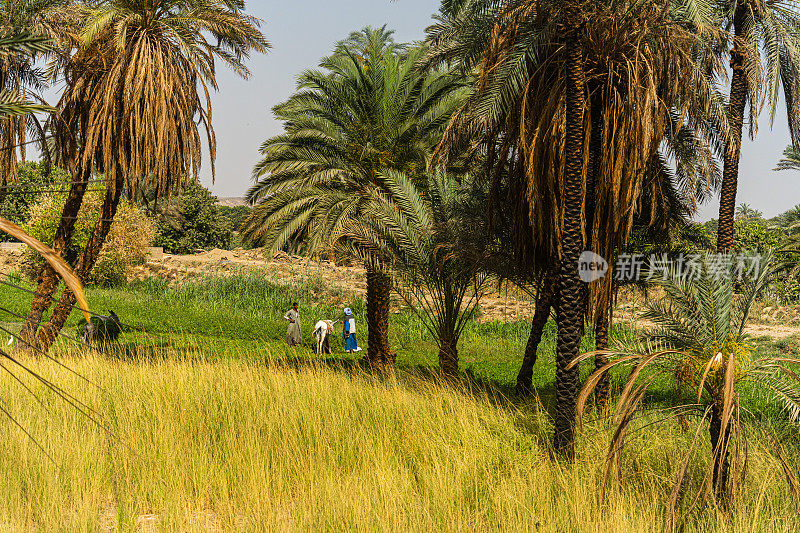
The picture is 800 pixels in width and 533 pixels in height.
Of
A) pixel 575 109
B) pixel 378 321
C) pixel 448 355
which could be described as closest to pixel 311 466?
pixel 575 109

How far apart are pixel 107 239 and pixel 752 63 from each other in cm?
2526

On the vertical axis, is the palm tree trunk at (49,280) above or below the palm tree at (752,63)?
below

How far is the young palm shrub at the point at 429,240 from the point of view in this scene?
11344mm

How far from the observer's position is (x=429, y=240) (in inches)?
458

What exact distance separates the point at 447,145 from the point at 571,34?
255 centimetres

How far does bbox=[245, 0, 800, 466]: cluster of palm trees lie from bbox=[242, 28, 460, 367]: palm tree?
41mm

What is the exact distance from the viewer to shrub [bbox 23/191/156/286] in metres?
27.7

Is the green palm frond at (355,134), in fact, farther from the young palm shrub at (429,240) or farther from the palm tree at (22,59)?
the palm tree at (22,59)

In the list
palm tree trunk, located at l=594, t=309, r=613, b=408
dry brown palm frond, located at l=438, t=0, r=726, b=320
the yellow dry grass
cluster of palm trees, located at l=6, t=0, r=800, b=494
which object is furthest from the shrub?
palm tree trunk, located at l=594, t=309, r=613, b=408

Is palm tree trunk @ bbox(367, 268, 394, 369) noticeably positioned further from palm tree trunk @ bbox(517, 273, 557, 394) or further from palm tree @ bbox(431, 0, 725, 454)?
palm tree @ bbox(431, 0, 725, 454)

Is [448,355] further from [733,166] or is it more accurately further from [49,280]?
[733,166]

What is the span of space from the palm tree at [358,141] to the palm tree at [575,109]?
166 inches

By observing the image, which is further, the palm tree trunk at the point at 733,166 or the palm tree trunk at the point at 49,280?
the palm tree trunk at the point at 733,166

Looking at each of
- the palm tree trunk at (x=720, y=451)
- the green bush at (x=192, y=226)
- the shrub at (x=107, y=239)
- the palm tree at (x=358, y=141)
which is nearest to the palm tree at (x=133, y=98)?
the palm tree at (x=358, y=141)
